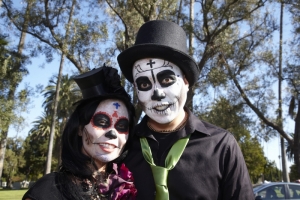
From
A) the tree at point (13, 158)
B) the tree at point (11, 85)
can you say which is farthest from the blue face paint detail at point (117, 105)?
the tree at point (13, 158)

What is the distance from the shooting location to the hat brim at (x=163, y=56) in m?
2.79

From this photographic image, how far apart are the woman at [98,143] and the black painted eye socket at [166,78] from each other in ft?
0.96

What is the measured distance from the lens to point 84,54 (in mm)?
12688

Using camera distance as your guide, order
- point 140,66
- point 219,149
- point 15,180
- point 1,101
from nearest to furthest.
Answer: point 219,149 → point 140,66 → point 1,101 → point 15,180

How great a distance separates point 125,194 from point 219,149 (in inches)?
28.6

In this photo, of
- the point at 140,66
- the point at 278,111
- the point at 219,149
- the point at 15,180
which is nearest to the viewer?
the point at 219,149

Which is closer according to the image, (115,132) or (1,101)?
(115,132)

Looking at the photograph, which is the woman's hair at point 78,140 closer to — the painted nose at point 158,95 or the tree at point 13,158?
the painted nose at point 158,95

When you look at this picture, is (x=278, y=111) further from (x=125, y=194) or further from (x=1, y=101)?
(x=125, y=194)

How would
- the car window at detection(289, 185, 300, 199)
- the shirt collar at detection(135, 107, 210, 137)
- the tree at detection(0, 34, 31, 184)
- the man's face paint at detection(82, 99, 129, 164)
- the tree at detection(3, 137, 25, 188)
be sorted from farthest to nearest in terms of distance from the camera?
the tree at detection(3, 137, 25, 188) < the tree at detection(0, 34, 31, 184) < the car window at detection(289, 185, 300, 199) < the shirt collar at detection(135, 107, 210, 137) < the man's face paint at detection(82, 99, 129, 164)

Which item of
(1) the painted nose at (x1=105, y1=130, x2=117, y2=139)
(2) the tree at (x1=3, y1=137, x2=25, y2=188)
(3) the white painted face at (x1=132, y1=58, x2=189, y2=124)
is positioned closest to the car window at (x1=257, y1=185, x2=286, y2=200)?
(3) the white painted face at (x1=132, y1=58, x2=189, y2=124)

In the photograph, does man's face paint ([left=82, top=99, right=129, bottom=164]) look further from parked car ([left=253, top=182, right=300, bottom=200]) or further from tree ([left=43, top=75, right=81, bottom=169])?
tree ([left=43, top=75, right=81, bottom=169])

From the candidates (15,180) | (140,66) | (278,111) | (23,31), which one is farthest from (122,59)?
(15,180)

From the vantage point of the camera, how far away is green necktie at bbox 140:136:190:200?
253 cm
